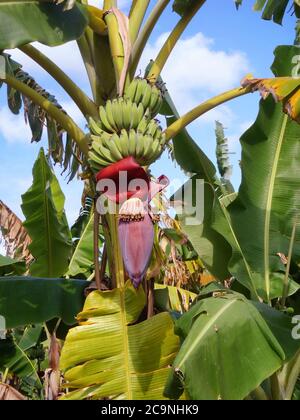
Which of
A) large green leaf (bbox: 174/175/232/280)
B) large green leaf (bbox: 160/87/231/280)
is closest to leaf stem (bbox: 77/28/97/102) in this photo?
large green leaf (bbox: 160/87/231/280)

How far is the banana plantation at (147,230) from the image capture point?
141 cm

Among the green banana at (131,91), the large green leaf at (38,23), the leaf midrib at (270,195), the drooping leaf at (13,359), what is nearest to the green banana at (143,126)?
the green banana at (131,91)

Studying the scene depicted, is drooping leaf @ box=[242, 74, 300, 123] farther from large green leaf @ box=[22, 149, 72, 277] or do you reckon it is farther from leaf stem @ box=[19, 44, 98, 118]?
large green leaf @ box=[22, 149, 72, 277]

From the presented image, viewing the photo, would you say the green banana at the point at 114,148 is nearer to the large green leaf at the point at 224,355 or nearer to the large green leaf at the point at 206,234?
the large green leaf at the point at 224,355

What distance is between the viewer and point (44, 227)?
8.21ft

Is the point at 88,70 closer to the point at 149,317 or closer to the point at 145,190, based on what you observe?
the point at 145,190

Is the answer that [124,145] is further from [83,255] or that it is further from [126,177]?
[83,255]

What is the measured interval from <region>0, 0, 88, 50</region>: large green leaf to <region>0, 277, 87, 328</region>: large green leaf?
807 mm

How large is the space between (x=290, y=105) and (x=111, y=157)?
22.5 inches

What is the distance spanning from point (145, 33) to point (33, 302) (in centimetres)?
102

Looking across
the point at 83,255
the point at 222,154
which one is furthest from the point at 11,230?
the point at 222,154

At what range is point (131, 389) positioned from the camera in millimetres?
1632

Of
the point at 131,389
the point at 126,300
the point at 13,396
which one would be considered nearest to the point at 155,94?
the point at 126,300

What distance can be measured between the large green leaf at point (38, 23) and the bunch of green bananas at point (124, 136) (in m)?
0.27
